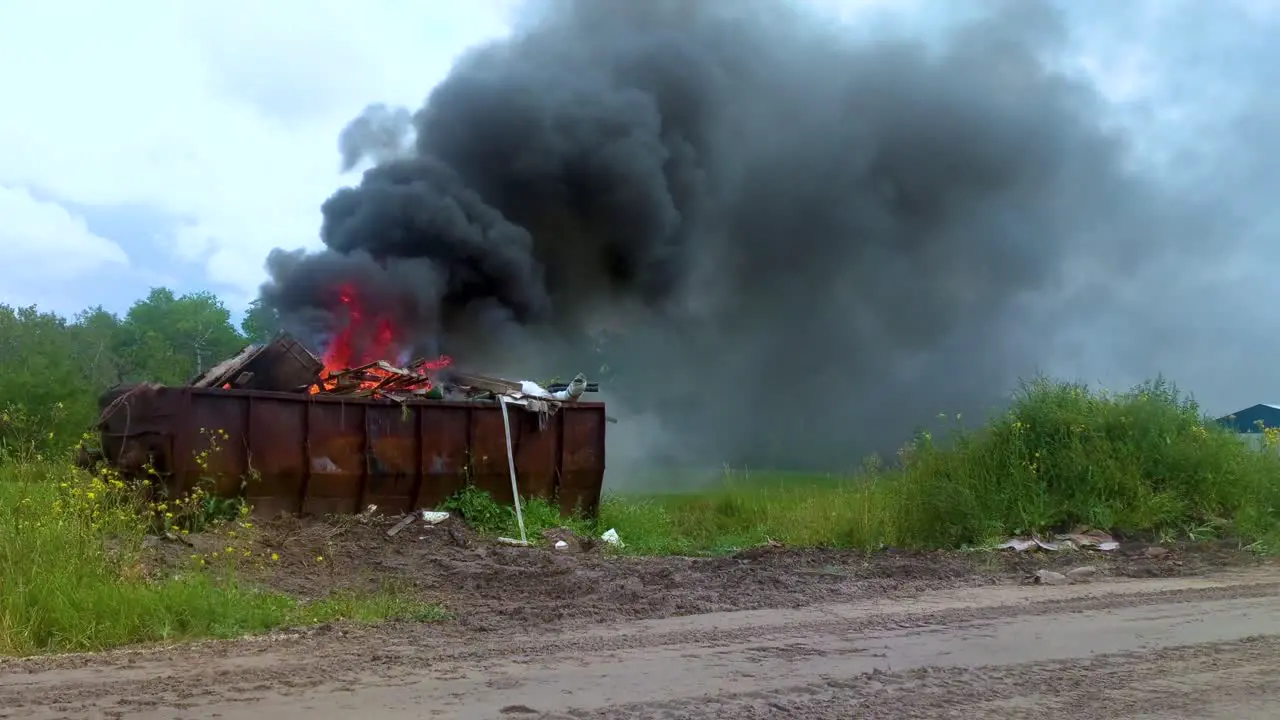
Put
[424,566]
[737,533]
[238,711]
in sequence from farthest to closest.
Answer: [737,533]
[424,566]
[238,711]

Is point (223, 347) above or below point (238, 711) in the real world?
above

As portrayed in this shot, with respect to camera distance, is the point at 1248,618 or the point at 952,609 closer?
the point at 1248,618

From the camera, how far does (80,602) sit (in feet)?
19.3

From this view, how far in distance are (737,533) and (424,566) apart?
6.02m

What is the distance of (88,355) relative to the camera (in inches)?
1468

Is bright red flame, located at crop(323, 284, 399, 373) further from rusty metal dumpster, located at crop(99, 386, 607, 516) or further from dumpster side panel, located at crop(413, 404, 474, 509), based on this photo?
rusty metal dumpster, located at crop(99, 386, 607, 516)

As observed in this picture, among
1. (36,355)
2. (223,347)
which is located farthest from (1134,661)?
(223,347)

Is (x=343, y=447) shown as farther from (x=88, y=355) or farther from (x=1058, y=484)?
(x=88, y=355)

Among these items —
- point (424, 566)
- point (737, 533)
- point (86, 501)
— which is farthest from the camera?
point (737, 533)

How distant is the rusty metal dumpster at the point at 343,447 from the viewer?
955 centimetres

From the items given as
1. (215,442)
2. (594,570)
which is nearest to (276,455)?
(215,442)

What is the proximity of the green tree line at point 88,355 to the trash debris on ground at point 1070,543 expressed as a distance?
9.65 meters

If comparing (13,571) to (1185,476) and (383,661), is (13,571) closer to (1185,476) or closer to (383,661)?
(383,661)

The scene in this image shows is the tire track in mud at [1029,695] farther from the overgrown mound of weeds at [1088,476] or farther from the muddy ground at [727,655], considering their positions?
the overgrown mound of weeds at [1088,476]
